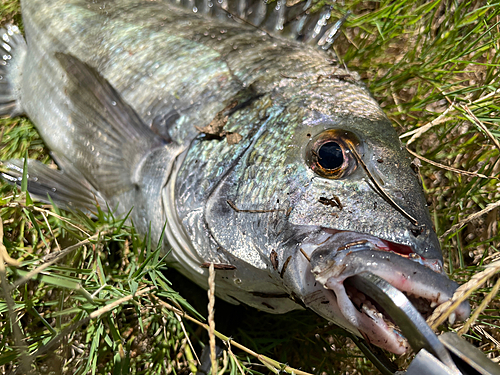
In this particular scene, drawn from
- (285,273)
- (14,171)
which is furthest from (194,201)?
(14,171)

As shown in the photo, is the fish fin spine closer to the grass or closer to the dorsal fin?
the grass

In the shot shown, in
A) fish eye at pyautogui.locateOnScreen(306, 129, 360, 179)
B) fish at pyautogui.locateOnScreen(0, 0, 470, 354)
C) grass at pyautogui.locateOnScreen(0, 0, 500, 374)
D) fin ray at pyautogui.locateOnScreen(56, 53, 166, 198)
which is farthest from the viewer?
fin ray at pyautogui.locateOnScreen(56, 53, 166, 198)

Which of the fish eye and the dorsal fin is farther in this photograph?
the dorsal fin

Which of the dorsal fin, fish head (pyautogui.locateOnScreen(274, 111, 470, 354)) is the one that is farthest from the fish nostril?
the dorsal fin

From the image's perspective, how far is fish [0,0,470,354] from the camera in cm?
140

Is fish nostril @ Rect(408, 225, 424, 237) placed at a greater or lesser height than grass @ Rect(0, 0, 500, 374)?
greater

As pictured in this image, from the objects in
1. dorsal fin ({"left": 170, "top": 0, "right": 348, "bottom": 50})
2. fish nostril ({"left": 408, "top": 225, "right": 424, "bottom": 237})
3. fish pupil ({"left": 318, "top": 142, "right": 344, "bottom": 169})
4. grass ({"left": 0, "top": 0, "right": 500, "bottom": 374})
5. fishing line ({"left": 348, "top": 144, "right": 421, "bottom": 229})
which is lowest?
grass ({"left": 0, "top": 0, "right": 500, "bottom": 374})

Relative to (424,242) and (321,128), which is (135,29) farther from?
(424,242)

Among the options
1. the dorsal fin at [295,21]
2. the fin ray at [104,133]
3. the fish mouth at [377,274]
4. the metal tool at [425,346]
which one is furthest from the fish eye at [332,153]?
the dorsal fin at [295,21]

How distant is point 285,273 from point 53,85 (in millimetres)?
2027

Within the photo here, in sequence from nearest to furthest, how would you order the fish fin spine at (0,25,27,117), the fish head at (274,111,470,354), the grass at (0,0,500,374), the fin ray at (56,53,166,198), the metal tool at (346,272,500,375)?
the metal tool at (346,272,500,375) → the fish head at (274,111,470,354) → the grass at (0,0,500,374) → the fin ray at (56,53,166,198) → the fish fin spine at (0,25,27,117)

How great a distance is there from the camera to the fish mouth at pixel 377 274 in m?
1.27

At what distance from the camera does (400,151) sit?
1.61 metres

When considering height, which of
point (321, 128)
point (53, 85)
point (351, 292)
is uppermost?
point (53, 85)
